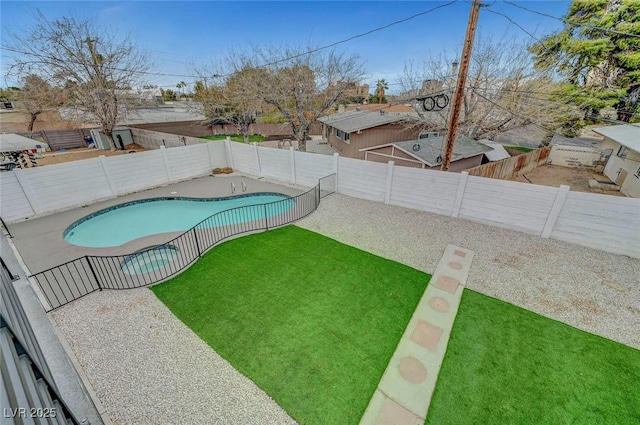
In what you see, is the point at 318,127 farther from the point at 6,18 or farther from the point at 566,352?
the point at 566,352

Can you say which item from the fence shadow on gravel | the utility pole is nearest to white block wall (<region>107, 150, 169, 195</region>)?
the fence shadow on gravel

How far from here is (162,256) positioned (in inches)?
296

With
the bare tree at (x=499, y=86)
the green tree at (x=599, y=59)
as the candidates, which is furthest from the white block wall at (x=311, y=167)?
the green tree at (x=599, y=59)

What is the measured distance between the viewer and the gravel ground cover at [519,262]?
17.2 ft

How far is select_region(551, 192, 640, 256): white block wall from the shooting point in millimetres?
6589

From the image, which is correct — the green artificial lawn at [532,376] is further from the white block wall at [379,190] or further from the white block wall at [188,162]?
the white block wall at [188,162]

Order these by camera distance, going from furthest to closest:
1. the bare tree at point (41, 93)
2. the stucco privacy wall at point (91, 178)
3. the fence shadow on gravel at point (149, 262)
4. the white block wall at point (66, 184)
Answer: the bare tree at point (41, 93), the white block wall at point (66, 184), the stucco privacy wall at point (91, 178), the fence shadow on gravel at point (149, 262)

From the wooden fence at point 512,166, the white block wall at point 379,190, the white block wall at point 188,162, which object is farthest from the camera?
the white block wall at point 188,162

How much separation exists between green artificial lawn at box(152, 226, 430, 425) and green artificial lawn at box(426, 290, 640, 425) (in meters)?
1.02

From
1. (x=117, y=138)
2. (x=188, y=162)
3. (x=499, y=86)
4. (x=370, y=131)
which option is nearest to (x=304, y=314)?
(x=188, y=162)

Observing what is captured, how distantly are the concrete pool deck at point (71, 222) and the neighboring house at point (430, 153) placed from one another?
554 cm

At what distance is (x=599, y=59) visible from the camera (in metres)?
16.9

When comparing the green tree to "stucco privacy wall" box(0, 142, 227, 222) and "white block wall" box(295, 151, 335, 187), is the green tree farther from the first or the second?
"stucco privacy wall" box(0, 142, 227, 222)

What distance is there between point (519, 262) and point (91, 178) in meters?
15.8
